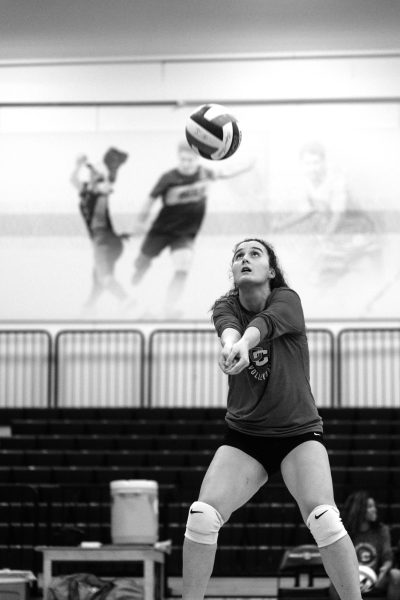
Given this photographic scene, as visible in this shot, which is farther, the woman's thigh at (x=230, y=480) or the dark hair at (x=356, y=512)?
the dark hair at (x=356, y=512)

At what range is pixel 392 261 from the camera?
14.6 m

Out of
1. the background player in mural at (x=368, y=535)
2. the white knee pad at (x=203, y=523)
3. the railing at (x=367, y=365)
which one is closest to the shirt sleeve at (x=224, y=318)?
the white knee pad at (x=203, y=523)

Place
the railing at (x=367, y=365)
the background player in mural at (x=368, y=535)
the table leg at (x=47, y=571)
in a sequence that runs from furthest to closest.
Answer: the railing at (x=367, y=365)
the background player in mural at (x=368, y=535)
the table leg at (x=47, y=571)

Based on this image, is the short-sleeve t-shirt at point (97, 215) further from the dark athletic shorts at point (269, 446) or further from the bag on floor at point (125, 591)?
the dark athletic shorts at point (269, 446)

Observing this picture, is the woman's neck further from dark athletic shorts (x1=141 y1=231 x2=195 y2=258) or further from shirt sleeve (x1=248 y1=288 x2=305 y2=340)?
dark athletic shorts (x1=141 y1=231 x2=195 y2=258)

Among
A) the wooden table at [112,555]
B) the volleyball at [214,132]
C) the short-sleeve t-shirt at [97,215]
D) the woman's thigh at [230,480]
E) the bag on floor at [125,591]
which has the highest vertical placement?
the short-sleeve t-shirt at [97,215]

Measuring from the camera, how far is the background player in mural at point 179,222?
14711 mm

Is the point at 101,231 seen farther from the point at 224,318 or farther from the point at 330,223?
the point at 224,318

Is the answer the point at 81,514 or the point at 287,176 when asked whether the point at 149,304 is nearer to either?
the point at 287,176

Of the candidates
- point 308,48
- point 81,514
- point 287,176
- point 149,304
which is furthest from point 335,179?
point 81,514

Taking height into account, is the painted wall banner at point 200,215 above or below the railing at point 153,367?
above

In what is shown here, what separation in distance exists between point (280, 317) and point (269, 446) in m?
0.57

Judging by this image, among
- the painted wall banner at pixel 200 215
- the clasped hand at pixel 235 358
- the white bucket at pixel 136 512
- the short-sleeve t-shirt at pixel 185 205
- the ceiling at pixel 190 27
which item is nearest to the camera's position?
the clasped hand at pixel 235 358

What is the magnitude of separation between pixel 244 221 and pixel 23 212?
8.97ft
